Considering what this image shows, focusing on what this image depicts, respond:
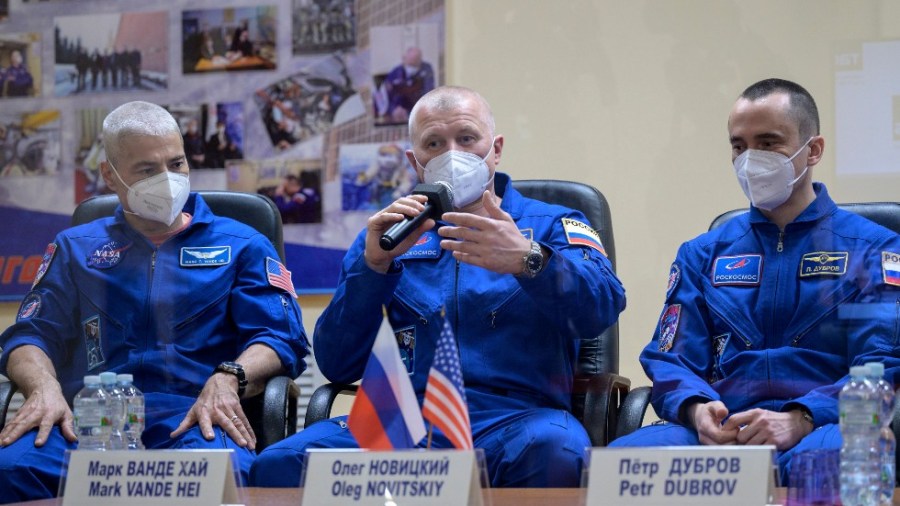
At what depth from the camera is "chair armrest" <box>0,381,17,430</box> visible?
276 cm

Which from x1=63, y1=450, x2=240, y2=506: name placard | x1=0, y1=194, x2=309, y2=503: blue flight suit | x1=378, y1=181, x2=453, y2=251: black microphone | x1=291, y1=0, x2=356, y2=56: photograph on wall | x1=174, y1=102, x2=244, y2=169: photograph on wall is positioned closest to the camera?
x1=63, y1=450, x2=240, y2=506: name placard

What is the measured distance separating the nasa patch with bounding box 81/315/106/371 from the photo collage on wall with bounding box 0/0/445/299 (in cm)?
121

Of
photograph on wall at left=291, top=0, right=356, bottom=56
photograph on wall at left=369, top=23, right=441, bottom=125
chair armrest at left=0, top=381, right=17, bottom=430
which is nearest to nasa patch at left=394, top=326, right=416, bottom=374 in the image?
chair armrest at left=0, top=381, right=17, bottom=430

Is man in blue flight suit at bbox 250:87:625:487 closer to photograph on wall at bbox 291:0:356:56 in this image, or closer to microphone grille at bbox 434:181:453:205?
microphone grille at bbox 434:181:453:205

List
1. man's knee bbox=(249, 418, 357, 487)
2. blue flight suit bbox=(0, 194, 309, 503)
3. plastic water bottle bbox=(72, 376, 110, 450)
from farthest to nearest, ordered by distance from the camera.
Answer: blue flight suit bbox=(0, 194, 309, 503) → man's knee bbox=(249, 418, 357, 487) → plastic water bottle bbox=(72, 376, 110, 450)

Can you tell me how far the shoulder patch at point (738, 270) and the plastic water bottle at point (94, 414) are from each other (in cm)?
139

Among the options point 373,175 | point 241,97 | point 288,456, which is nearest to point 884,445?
point 288,456

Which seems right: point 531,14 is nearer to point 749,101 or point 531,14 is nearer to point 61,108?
point 749,101

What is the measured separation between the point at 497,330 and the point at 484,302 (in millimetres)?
73

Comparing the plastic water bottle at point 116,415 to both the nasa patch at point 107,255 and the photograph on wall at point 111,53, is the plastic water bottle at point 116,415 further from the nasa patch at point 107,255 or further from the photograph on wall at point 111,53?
the photograph on wall at point 111,53

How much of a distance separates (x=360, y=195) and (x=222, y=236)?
3.63 ft

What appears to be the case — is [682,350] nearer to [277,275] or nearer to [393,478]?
[277,275]

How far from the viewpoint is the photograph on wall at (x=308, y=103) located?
416 cm

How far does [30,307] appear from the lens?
3.06m
